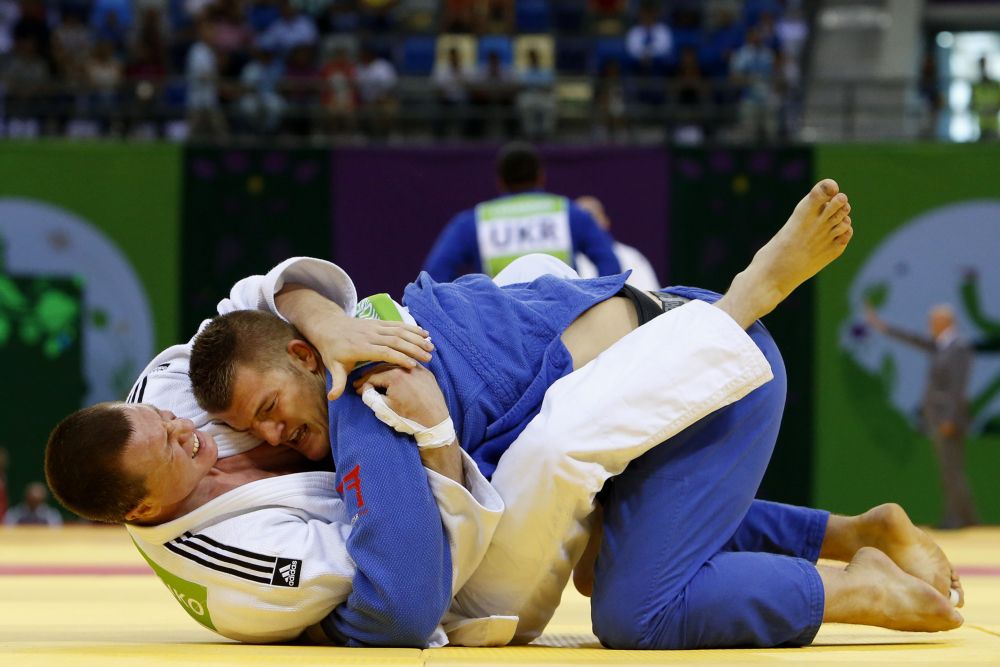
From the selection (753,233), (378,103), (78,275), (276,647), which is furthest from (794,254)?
(378,103)

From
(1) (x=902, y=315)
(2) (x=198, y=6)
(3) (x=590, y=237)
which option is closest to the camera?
(3) (x=590, y=237)

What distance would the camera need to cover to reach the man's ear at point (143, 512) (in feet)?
6.21

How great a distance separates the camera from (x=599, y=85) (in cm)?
811

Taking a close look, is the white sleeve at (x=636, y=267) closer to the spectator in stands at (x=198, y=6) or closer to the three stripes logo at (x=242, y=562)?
the three stripes logo at (x=242, y=562)

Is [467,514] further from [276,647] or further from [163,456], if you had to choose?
[163,456]

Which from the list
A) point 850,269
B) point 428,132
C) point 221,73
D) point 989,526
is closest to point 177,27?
point 221,73

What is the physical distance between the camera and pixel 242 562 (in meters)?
1.87

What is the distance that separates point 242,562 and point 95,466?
272 mm

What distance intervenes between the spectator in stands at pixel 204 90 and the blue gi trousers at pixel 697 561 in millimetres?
6241

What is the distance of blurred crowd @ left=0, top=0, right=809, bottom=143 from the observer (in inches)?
308

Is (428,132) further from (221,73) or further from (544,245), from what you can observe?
(544,245)

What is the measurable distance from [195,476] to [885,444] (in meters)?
5.69

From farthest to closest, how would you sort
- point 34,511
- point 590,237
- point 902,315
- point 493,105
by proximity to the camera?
point 493,105 < point 902,315 < point 34,511 < point 590,237

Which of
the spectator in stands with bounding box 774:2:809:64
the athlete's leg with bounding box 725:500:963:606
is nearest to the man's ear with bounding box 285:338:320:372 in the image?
the athlete's leg with bounding box 725:500:963:606
